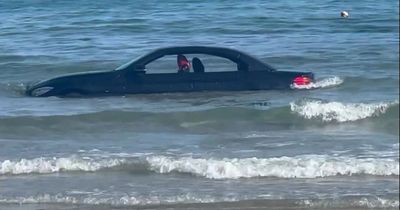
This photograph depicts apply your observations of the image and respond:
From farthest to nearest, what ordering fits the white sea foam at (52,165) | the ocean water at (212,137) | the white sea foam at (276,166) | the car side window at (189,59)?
the car side window at (189,59) → the white sea foam at (52,165) → the white sea foam at (276,166) → the ocean water at (212,137)

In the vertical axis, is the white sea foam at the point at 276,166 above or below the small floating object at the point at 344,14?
above

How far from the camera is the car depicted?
19.5 metres

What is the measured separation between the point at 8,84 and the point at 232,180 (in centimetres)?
1075

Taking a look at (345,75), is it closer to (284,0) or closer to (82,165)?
(82,165)

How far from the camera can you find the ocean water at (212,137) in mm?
12031

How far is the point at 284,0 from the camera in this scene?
4606 cm

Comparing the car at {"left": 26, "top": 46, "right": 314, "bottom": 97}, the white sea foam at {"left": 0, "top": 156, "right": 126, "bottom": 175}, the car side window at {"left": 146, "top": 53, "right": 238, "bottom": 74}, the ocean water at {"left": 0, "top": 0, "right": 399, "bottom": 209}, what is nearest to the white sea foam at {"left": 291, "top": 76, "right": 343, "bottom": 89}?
the ocean water at {"left": 0, "top": 0, "right": 399, "bottom": 209}

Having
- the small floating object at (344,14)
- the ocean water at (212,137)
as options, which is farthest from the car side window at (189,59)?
the small floating object at (344,14)

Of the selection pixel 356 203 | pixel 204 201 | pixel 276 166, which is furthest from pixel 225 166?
pixel 356 203

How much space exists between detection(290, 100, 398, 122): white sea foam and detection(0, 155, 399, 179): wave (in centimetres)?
355

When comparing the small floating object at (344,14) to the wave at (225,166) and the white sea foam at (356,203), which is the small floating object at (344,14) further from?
the white sea foam at (356,203)

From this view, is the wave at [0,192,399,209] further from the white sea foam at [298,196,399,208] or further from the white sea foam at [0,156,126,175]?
the white sea foam at [0,156,126,175]

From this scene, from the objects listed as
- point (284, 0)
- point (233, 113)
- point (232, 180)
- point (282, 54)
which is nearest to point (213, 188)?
point (232, 180)

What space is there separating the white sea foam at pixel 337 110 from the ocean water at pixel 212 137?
0.03 metres
